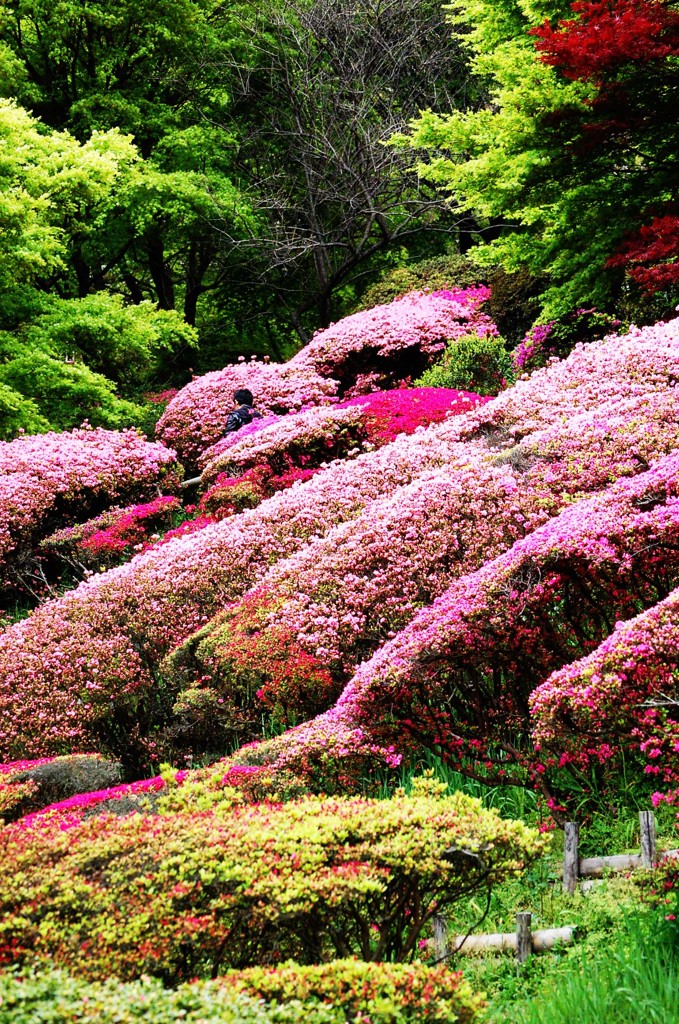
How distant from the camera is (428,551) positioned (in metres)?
7.55

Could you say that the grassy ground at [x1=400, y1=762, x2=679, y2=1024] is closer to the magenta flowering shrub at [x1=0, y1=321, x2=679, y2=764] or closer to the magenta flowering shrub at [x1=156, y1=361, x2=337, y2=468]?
the magenta flowering shrub at [x1=0, y1=321, x2=679, y2=764]

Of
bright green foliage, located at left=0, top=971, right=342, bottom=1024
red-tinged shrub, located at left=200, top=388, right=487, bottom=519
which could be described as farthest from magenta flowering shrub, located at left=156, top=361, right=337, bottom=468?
bright green foliage, located at left=0, top=971, right=342, bottom=1024

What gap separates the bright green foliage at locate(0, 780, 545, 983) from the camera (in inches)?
133

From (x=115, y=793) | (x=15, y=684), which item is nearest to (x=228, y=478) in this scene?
(x=15, y=684)

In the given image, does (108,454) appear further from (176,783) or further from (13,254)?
(176,783)

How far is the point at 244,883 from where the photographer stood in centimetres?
349

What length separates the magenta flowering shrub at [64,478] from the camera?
42.4 ft

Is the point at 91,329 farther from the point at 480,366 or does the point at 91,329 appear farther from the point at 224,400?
the point at 480,366

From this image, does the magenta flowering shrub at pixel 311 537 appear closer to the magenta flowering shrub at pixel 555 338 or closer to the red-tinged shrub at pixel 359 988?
the magenta flowering shrub at pixel 555 338

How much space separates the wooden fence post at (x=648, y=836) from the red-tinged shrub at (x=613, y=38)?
8.76m

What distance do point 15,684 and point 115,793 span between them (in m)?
3.05

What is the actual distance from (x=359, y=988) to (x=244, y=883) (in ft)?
2.17

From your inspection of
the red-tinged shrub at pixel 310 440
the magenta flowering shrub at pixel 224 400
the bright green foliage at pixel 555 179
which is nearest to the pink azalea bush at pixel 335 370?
the magenta flowering shrub at pixel 224 400

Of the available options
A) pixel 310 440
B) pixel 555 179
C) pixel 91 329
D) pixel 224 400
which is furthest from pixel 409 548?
pixel 224 400
